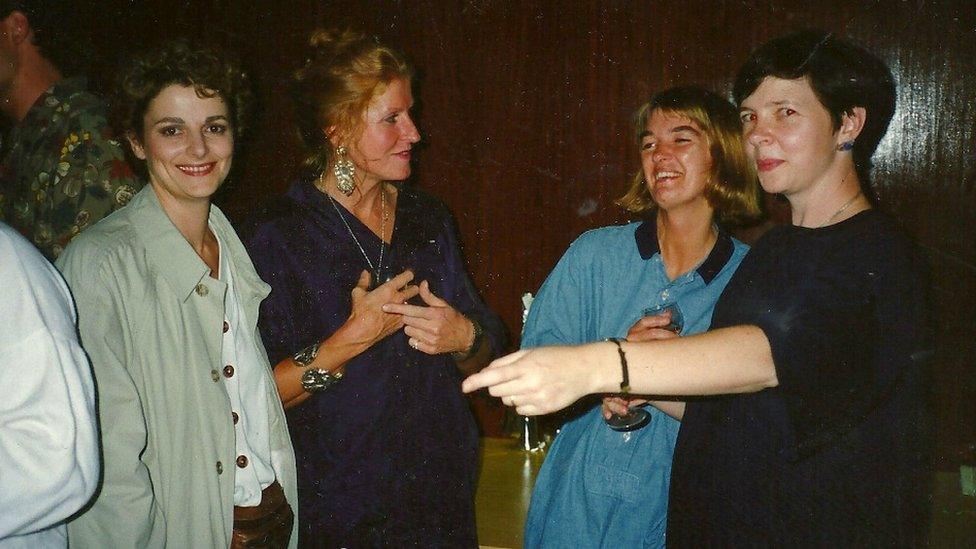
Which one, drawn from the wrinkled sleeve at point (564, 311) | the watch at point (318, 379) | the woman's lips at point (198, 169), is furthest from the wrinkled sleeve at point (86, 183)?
the wrinkled sleeve at point (564, 311)

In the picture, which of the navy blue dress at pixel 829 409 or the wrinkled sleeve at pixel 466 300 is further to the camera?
the wrinkled sleeve at pixel 466 300

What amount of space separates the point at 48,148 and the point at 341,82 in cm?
81

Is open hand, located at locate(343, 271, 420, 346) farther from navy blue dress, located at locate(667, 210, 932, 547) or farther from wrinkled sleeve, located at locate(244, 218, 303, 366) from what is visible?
navy blue dress, located at locate(667, 210, 932, 547)

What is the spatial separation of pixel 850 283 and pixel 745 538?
0.49 meters

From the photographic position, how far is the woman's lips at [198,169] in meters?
1.35

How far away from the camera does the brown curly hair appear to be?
1342 mm

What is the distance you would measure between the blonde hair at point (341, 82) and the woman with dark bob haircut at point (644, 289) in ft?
2.07

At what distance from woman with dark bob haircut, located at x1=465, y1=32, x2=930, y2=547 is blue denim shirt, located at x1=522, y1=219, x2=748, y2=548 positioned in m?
0.19

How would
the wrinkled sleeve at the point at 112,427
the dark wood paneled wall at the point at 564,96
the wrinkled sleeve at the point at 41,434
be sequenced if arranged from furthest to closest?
the dark wood paneled wall at the point at 564,96 < the wrinkled sleeve at the point at 112,427 < the wrinkled sleeve at the point at 41,434

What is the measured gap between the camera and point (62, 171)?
1696mm

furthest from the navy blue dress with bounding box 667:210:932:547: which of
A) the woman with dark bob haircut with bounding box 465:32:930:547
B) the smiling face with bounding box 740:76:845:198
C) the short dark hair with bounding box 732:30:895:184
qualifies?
the short dark hair with bounding box 732:30:895:184

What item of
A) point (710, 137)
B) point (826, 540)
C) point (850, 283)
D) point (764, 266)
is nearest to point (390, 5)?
point (710, 137)

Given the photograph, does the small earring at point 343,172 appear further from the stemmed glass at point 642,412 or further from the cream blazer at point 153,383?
the stemmed glass at point 642,412

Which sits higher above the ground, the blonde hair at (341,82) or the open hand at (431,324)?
the blonde hair at (341,82)
